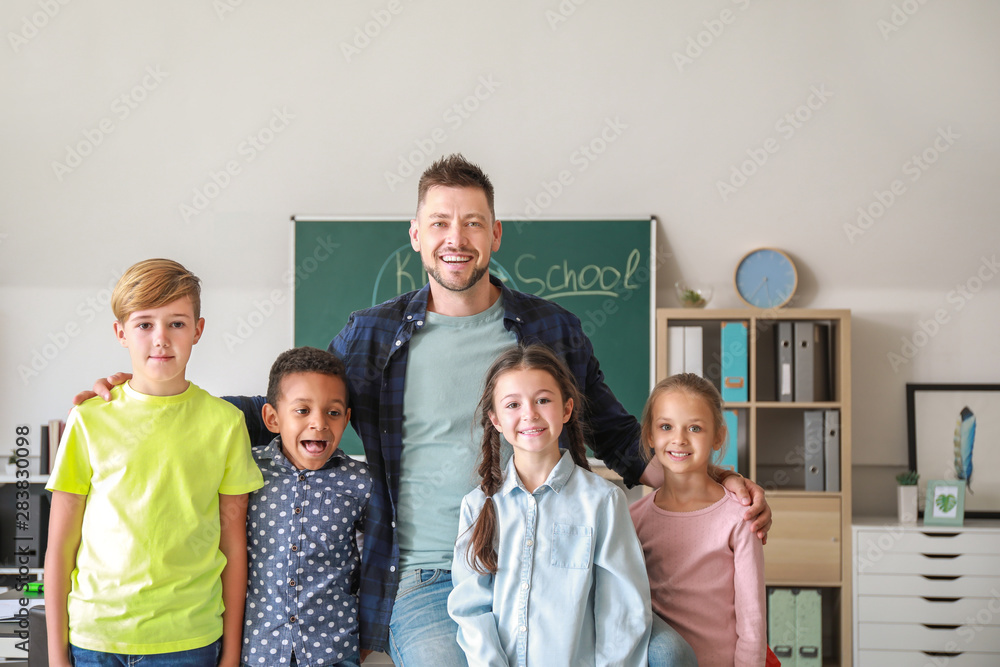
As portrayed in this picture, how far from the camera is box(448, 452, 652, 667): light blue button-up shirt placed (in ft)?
4.73

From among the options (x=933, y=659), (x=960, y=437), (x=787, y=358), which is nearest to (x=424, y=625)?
(x=787, y=358)

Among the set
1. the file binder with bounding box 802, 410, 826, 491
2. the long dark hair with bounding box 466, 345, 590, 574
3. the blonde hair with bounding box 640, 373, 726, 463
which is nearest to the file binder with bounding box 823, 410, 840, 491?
the file binder with bounding box 802, 410, 826, 491

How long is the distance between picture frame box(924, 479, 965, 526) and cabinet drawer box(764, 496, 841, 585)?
0.41 m

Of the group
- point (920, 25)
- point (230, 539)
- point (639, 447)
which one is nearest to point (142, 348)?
point (230, 539)

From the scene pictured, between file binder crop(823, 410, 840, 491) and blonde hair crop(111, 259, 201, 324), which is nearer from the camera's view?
blonde hair crop(111, 259, 201, 324)

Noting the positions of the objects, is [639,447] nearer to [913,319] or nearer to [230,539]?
[230,539]

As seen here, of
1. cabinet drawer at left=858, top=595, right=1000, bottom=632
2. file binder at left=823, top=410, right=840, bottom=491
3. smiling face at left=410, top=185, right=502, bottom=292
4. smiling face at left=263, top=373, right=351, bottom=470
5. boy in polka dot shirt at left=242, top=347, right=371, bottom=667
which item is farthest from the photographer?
file binder at left=823, top=410, right=840, bottom=491

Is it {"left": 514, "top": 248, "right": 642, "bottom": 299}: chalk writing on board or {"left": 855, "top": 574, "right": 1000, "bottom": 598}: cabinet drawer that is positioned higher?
{"left": 514, "top": 248, "right": 642, "bottom": 299}: chalk writing on board

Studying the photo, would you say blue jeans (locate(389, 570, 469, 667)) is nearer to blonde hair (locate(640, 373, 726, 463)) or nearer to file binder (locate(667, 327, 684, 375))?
blonde hair (locate(640, 373, 726, 463))

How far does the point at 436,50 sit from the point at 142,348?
249cm

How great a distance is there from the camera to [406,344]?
6.02 feet

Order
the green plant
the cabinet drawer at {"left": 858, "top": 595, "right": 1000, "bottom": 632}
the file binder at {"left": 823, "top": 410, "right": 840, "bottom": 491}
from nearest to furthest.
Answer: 1. the cabinet drawer at {"left": 858, "top": 595, "right": 1000, "bottom": 632}
2. the file binder at {"left": 823, "top": 410, "right": 840, "bottom": 491}
3. the green plant

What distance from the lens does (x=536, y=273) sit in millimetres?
3574

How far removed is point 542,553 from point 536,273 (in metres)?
2.19
